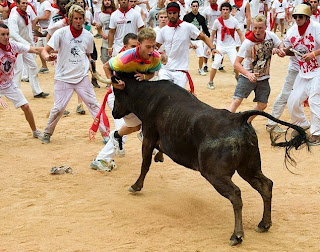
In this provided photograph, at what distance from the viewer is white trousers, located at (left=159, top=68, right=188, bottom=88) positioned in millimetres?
10211

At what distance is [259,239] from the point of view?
593cm

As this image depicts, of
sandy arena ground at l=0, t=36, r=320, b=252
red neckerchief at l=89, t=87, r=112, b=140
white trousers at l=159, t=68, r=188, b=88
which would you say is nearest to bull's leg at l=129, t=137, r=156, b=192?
sandy arena ground at l=0, t=36, r=320, b=252

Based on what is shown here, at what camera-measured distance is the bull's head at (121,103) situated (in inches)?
290

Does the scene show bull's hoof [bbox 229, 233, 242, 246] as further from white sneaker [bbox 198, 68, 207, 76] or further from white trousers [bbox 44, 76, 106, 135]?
white sneaker [bbox 198, 68, 207, 76]

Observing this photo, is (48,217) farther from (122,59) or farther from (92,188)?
(122,59)

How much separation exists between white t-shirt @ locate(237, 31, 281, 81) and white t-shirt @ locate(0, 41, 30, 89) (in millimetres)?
3698

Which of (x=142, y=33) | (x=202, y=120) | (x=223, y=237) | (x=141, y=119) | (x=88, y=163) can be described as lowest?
(x=88, y=163)

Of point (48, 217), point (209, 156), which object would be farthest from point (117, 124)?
point (209, 156)

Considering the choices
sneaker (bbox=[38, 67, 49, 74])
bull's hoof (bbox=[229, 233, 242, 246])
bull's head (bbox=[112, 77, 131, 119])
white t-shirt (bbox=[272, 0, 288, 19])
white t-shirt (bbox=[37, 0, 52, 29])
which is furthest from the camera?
white t-shirt (bbox=[272, 0, 288, 19])

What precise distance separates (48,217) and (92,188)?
4.00 ft

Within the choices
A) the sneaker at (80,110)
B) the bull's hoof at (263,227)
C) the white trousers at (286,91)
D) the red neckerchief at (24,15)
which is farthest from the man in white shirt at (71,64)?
the bull's hoof at (263,227)

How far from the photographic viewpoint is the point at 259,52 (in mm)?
9695

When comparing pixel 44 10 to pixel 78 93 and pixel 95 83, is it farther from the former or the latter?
pixel 78 93

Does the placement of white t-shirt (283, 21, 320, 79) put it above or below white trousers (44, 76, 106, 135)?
above
